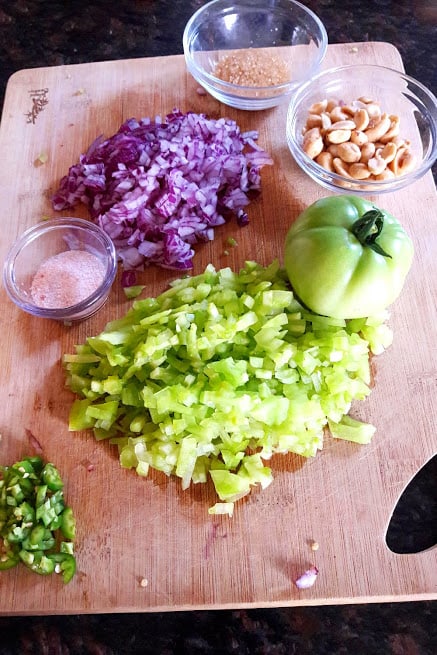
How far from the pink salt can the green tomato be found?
0.57 metres

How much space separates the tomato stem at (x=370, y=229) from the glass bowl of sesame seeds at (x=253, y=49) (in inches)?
27.2

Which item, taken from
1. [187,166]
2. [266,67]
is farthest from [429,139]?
[187,166]

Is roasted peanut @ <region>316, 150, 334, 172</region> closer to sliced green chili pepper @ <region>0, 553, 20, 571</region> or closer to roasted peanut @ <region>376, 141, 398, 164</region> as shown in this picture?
roasted peanut @ <region>376, 141, 398, 164</region>

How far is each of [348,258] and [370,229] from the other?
0.29 feet

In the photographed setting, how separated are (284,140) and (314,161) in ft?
0.65

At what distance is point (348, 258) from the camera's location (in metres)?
1.43

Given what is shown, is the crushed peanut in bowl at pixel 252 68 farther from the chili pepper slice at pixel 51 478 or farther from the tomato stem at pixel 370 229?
the chili pepper slice at pixel 51 478

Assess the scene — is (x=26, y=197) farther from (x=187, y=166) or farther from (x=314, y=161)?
(x=314, y=161)

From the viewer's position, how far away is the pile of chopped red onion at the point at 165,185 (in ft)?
5.58

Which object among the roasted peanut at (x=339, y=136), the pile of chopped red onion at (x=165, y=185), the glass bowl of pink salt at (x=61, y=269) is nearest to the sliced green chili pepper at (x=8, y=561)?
the glass bowl of pink salt at (x=61, y=269)

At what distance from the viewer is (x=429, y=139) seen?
1.88 m

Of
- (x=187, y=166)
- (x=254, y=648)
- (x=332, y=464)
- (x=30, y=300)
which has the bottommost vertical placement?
(x=254, y=648)

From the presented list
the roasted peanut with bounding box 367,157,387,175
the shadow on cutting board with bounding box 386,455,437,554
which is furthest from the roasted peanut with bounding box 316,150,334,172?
the shadow on cutting board with bounding box 386,455,437,554

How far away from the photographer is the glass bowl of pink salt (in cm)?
161
